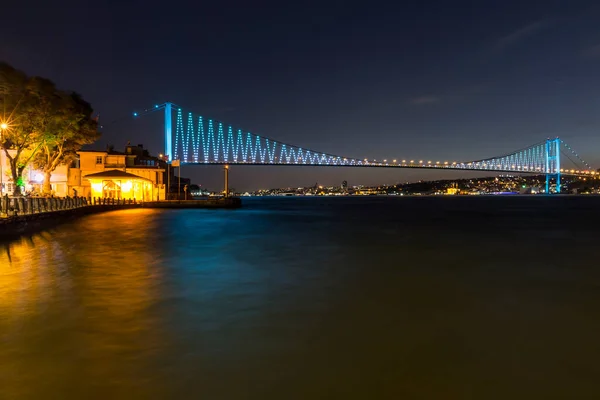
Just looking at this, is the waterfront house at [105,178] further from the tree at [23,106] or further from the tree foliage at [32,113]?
the tree at [23,106]

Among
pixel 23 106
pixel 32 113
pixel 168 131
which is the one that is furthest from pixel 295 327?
pixel 168 131

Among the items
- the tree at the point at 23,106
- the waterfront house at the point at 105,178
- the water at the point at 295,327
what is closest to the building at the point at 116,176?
the waterfront house at the point at 105,178

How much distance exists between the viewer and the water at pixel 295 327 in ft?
16.0

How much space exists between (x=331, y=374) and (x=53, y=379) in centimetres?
292

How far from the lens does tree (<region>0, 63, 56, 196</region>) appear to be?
25578mm

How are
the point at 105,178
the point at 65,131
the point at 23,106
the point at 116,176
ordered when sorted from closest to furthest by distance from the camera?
the point at 23,106, the point at 65,131, the point at 116,176, the point at 105,178

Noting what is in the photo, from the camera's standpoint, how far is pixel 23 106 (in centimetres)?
2688

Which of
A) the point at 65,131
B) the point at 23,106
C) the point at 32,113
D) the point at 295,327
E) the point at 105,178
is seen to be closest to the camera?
the point at 295,327

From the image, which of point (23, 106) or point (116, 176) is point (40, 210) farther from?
point (116, 176)

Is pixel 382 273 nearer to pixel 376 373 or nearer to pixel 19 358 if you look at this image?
pixel 376 373

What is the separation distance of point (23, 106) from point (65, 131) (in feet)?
15.7

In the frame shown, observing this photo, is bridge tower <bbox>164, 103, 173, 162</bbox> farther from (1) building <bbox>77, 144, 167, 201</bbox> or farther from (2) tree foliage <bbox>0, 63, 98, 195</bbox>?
(2) tree foliage <bbox>0, 63, 98, 195</bbox>

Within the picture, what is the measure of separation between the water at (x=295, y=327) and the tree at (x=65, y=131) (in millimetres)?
18051

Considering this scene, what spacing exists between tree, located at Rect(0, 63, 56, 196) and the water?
49.6 feet
